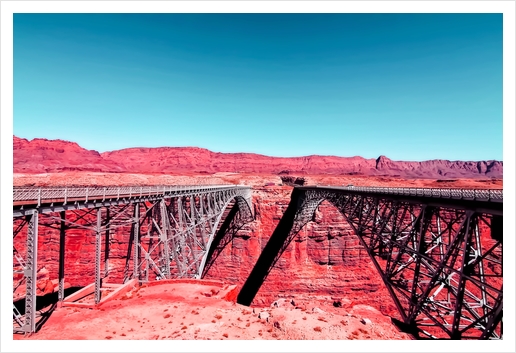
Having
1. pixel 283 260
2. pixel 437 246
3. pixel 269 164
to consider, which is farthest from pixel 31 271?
pixel 269 164

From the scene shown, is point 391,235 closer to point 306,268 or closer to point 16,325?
point 16,325

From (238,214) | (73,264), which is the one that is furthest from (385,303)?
(73,264)

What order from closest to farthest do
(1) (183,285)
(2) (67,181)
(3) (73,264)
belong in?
(1) (183,285)
(3) (73,264)
(2) (67,181)

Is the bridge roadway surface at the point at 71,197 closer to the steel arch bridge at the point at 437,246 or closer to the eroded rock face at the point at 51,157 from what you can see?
the steel arch bridge at the point at 437,246

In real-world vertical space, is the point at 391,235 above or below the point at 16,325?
above

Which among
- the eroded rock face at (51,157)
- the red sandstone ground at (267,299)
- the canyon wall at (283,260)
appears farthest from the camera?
the eroded rock face at (51,157)

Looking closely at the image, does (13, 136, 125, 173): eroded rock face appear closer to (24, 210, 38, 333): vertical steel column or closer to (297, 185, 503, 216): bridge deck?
(24, 210, 38, 333): vertical steel column

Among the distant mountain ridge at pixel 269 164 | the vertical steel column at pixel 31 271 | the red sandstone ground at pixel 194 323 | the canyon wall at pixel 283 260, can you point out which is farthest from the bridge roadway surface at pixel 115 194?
the distant mountain ridge at pixel 269 164
